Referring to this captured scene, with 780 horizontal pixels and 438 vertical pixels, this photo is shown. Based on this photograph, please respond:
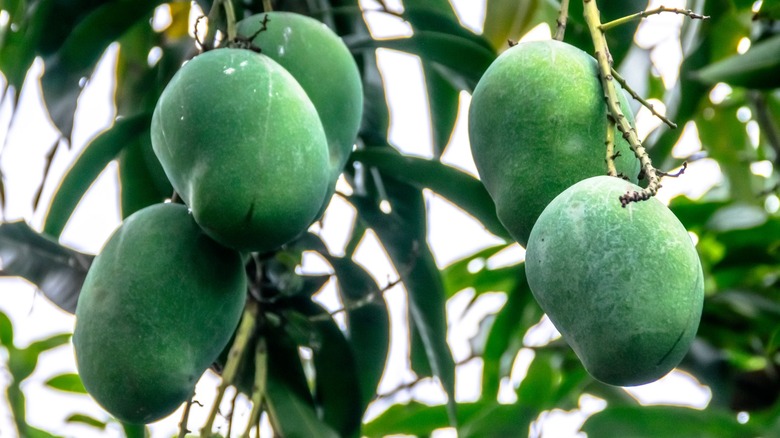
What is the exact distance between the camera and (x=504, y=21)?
1.19 meters

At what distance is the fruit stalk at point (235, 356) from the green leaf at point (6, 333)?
768 mm

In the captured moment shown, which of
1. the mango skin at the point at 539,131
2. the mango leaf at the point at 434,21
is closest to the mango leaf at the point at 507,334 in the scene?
the mango leaf at the point at 434,21

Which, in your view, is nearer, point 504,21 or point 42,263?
point 42,263

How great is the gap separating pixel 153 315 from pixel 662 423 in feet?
2.32

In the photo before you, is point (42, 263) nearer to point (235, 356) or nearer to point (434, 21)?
point (235, 356)

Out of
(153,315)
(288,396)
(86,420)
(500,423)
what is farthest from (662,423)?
(86,420)

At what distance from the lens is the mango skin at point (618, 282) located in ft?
1.72

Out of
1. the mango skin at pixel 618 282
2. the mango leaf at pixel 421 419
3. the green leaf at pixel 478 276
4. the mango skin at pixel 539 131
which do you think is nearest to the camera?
the mango skin at pixel 618 282

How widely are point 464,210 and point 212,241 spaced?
39cm

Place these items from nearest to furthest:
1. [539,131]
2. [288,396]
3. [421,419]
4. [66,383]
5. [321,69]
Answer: [539,131]
[321,69]
[288,396]
[421,419]
[66,383]

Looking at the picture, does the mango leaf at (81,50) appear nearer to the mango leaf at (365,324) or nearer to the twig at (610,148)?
the mango leaf at (365,324)

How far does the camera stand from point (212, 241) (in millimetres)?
752

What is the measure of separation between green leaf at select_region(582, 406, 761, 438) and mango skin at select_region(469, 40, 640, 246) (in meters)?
0.58

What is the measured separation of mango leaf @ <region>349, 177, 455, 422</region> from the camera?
1103mm
